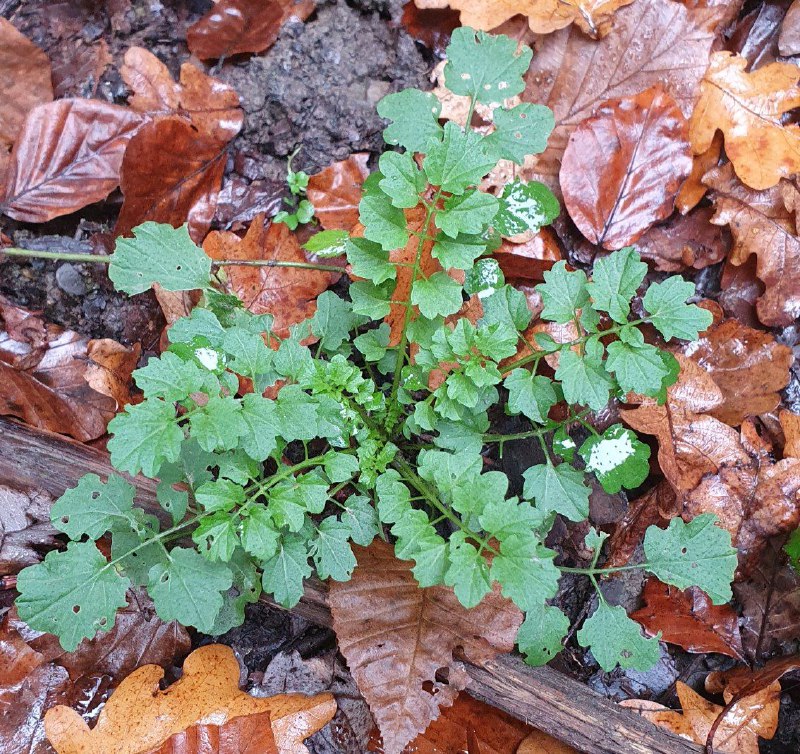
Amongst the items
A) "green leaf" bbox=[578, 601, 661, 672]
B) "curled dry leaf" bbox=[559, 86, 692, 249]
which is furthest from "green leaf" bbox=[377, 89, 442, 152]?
"green leaf" bbox=[578, 601, 661, 672]

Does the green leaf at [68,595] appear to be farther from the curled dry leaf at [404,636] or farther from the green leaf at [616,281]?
the green leaf at [616,281]

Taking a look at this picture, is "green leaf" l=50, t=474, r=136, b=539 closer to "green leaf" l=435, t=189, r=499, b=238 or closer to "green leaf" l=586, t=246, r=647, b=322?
"green leaf" l=435, t=189, r=499, b=238

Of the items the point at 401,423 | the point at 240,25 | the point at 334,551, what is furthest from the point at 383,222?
the point at 240,25

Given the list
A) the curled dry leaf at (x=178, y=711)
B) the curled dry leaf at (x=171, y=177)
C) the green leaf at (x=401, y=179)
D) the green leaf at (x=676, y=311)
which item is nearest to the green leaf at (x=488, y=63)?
the green leaf at (x=401, y=179)

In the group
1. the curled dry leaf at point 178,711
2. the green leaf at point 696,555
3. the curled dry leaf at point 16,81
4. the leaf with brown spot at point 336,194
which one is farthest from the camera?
the curled dry leaf at point 16,81

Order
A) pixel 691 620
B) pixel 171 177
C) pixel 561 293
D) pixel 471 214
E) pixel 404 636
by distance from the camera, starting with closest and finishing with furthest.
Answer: pixel 471 214, pixel 561 293, pixel 404 636, pixel 691 620, pixel 171 177

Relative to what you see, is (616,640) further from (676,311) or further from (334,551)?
(676,311)
